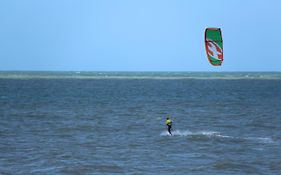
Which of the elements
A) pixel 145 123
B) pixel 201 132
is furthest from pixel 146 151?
pixel 145 123

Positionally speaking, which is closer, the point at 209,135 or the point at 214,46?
the point at 214,46

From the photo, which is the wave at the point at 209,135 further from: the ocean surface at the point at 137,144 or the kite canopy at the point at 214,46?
the kite canopy at the point at 214,46

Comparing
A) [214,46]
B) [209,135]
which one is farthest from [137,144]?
[214,46]

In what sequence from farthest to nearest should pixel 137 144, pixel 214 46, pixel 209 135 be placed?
pixel 209 135 < pixel 137 144 < pixel 214 46

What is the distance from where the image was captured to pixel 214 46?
2662 cm

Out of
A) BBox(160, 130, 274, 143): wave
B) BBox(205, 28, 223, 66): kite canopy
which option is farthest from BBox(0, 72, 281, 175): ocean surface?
BBox(205, 28, 223, 66): kite canopy

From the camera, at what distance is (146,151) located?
30625 millimetres

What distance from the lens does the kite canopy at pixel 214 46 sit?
2614 cm

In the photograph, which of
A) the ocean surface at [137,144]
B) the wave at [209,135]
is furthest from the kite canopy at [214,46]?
the wave at [209,135]

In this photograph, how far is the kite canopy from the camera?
26141 millimetres

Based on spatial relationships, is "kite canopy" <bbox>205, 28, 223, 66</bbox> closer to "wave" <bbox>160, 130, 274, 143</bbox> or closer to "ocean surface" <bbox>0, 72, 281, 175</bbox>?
"ocean surface" <bbox>0, 72, 281, 175</bbox>

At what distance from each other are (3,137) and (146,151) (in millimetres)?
9662

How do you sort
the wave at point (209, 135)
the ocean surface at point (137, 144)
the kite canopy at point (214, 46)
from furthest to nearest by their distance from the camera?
1. the wave at point (209, 135)
2. the ocean surface at point (137, 144)
3. the kite canopy at point (214, 46)

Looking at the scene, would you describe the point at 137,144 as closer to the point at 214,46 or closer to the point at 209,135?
the point at 209,135
